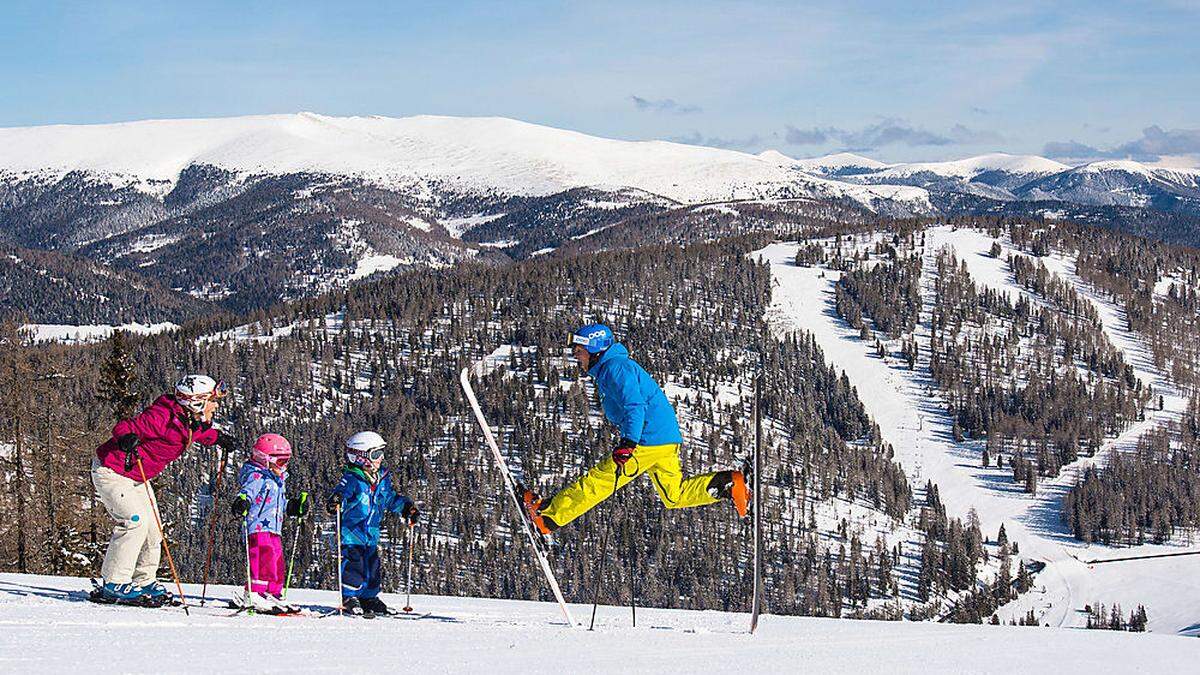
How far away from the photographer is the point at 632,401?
12258 millimetres

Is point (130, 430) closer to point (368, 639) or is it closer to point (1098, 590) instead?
point (368, 639)

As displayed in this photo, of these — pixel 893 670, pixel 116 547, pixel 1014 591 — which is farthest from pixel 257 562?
pixel 1014 591

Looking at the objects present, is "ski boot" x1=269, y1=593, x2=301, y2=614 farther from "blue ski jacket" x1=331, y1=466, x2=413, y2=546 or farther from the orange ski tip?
the orange ski tip

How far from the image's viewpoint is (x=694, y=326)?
7805 inches

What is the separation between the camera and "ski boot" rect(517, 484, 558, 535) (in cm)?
1224

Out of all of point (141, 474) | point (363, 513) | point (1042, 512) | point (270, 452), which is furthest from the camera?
point (1042, 512)

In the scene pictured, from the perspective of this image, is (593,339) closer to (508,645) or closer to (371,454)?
(371,454)

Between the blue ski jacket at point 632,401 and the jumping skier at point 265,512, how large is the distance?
3.80 metres

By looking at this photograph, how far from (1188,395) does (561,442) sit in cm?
12278

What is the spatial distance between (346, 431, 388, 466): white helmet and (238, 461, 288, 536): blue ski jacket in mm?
857

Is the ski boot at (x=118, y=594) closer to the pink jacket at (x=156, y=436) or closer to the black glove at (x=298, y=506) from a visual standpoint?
the pink jacket at (x=156, y=436)

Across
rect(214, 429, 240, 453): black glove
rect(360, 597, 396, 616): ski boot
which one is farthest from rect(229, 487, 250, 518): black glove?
rect(360, 597, 396, 616): ski boot

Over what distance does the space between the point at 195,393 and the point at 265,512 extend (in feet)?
5.91

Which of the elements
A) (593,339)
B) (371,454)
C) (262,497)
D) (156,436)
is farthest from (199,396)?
(593,339)
